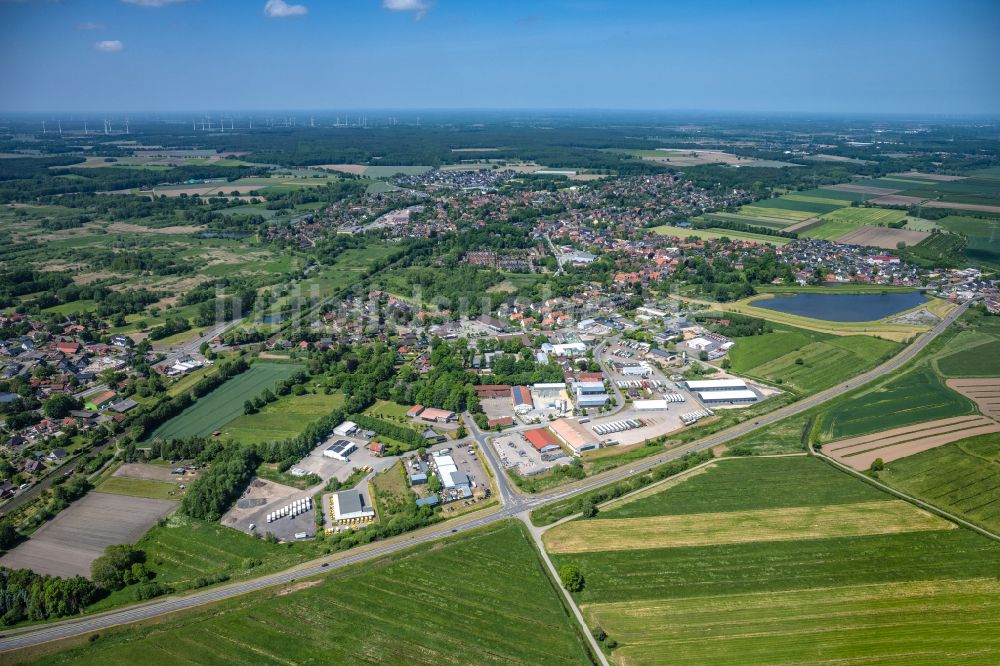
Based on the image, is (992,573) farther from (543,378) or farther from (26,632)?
(26,632)

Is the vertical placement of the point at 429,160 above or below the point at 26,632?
above

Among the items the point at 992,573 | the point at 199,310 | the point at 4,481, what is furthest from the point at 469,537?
the point at 199,310

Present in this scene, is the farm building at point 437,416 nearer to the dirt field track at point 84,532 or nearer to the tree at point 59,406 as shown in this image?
the dirt field track at point 84,532

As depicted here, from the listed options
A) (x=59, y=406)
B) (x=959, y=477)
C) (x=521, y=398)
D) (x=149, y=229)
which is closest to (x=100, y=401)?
(x=59, y=406)

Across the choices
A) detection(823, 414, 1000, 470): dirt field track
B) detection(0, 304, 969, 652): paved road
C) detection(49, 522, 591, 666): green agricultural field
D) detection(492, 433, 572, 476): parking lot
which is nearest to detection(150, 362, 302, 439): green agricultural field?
detection(0, 304, 969, 652): paved road

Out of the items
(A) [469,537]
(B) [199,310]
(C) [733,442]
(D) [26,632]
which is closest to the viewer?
(D) [26,632]

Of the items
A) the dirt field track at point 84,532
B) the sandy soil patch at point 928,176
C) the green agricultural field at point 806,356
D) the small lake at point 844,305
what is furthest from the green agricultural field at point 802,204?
the dirt field track at point 84,532

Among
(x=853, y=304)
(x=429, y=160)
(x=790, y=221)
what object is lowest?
(x=853, y=304)

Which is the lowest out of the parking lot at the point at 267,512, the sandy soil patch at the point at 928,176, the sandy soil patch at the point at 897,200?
the parking lot at the point at 267,512
